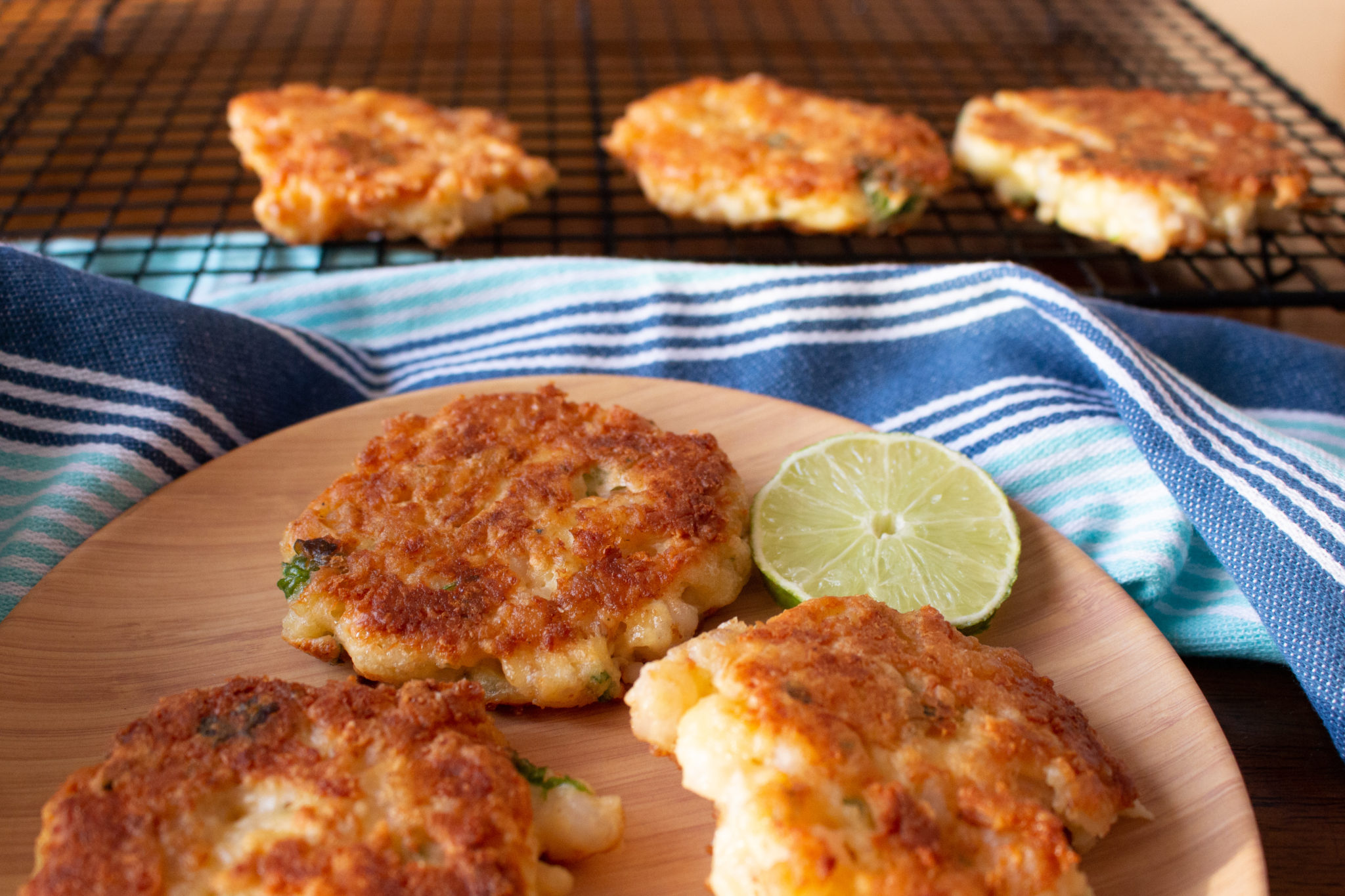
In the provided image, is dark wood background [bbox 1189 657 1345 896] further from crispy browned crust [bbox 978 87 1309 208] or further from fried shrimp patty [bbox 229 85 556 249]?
fried shrimp patty [bbox 229 85 556 249]

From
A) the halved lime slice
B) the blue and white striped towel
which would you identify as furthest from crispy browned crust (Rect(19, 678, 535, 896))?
the blue and white striped towel

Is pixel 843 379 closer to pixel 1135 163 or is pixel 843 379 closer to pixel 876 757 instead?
pixel 876 757

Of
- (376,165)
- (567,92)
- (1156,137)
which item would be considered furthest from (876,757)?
(567,92)

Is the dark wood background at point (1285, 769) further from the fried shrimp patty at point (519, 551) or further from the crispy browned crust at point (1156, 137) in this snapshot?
the crispy browned crust at point (1156, 137)

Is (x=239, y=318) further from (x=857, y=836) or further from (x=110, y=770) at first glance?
(x=857, y=836)

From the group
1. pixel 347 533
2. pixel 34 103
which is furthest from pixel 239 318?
pixel 34 103

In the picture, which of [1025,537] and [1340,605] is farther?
[1025,537]
